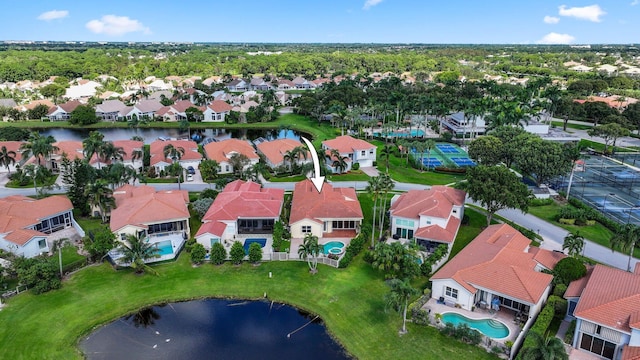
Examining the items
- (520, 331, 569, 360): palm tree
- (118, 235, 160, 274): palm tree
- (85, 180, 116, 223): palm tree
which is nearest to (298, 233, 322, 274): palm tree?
(118, 235, 160, 274): palm tree

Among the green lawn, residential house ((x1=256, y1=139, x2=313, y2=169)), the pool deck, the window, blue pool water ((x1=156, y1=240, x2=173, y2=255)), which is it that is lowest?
the green lawn

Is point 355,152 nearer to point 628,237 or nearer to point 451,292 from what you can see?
point 451,292

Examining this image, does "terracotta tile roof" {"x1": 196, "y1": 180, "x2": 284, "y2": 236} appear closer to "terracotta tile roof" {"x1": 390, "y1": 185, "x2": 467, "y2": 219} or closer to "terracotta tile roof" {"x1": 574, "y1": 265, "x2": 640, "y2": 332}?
"terracotta tile roof" {"x1": 390, "y1": 185, "x2": 467, "y2": 219}

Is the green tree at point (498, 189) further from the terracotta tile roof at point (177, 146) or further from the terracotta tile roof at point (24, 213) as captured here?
the terracotta tile roof at point (24, 213)

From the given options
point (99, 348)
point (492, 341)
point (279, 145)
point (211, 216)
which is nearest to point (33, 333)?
point (99, 348)

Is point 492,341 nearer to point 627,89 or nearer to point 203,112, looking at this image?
point 203,112

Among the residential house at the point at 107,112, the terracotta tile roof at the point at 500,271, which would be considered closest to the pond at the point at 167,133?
the residential house at the point at 107,112
